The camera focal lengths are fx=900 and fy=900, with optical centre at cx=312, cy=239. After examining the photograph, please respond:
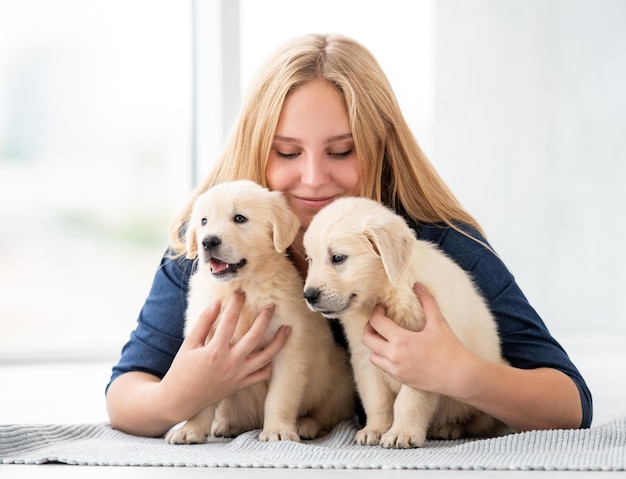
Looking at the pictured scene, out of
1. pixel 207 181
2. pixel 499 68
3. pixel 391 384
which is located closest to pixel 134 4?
pixel 499 68

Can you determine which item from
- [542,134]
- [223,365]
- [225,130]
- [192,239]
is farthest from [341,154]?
[542,134]

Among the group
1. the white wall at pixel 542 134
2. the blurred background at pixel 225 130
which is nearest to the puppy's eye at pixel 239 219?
the blurred background at pixel 225 130

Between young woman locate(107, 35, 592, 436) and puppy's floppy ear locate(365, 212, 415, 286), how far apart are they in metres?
0.11

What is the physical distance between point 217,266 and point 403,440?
0.63 meters

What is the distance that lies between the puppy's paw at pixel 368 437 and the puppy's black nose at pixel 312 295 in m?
0.34

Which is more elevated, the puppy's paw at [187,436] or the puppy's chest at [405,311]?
the puppy's chest at [405,311]

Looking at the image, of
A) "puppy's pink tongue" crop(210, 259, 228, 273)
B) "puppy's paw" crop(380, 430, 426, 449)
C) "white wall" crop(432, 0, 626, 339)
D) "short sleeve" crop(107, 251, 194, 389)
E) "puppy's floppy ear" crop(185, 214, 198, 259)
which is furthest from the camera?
"white wall" crop(432, 0, 626, 339)

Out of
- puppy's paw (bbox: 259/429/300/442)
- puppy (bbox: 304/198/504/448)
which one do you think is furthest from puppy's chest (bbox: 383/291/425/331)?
puppy's paw (bbox: 259/429/300/442)

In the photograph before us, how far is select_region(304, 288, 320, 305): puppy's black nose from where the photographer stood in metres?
2.09

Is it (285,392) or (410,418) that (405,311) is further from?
(285,392)

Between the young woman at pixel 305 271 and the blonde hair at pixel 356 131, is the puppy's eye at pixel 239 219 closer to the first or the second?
the young woman at pixel 305 271

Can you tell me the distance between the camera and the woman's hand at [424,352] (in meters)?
2.06

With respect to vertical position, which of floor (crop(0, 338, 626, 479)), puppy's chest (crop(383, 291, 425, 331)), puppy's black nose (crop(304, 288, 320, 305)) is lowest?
floor (crop(0, 338, 626, 479))

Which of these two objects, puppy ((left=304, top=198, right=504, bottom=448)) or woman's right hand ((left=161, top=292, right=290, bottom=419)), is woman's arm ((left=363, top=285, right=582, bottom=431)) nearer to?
puppy ((left=304, top=198, right=504, bottom=448))
